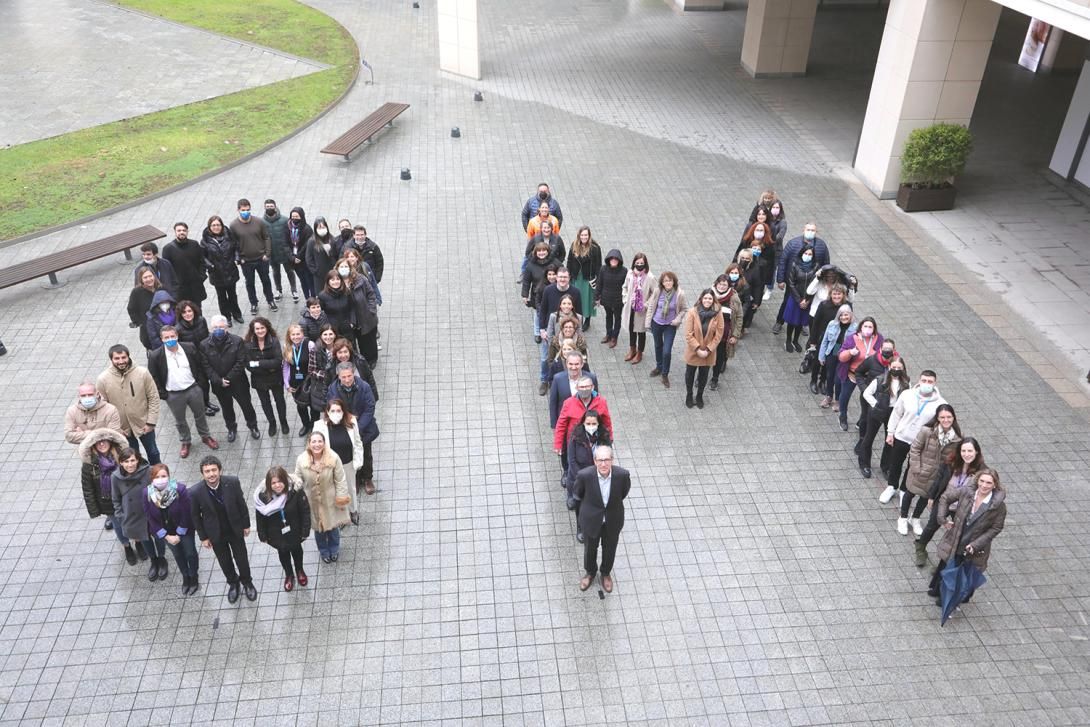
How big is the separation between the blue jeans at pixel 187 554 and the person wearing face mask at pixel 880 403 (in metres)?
6.65

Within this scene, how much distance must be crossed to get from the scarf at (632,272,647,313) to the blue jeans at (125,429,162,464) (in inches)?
220

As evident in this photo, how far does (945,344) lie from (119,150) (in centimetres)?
1559

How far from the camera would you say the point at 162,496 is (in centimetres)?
694

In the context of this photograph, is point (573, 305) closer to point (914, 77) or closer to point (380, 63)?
point (914, 77)

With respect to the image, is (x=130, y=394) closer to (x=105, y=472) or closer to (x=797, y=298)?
(x=105, y=472)

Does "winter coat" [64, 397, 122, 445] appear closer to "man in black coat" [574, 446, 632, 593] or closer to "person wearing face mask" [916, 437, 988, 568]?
"man in black coat" [574, 446, 632, 593]

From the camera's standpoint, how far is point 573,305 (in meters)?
10.0

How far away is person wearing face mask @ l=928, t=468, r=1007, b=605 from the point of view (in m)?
6.95

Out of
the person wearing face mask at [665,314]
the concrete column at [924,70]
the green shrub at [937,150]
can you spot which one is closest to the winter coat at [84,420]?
the person wearing face mask at [665,314]

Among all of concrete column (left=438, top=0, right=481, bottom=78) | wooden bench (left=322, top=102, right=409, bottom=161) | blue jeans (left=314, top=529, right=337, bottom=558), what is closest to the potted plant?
wooden bench (left=322, top=102, right=409, bottom=161)

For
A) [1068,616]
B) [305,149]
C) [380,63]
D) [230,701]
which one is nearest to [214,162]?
[305,149]

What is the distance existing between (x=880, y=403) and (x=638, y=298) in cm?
309

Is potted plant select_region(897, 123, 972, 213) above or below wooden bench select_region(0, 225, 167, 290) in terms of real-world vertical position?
above

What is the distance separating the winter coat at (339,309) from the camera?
9.65 metres
